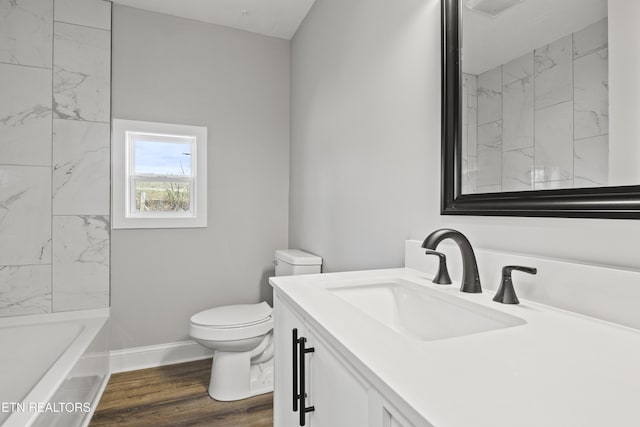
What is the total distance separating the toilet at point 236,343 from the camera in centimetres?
196

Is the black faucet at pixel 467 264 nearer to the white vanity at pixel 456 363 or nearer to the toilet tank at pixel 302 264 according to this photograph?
the white vanity at pixel 456 363

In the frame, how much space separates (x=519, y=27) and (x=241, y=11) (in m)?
2.07

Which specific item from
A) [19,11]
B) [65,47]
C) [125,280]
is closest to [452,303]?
[125,280]

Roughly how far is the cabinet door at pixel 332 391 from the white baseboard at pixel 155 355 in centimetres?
198

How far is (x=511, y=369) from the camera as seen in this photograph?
0.51 m

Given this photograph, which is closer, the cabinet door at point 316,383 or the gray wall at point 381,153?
the cabinet door at point 316,383

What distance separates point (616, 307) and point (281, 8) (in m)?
2.54

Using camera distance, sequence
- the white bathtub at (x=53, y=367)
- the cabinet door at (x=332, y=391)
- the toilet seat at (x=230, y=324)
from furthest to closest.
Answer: the toilet seat at (x=230, y=324) < the white bathtub at (x=53, y=367) < the cabinet door at (x=332, y=391)

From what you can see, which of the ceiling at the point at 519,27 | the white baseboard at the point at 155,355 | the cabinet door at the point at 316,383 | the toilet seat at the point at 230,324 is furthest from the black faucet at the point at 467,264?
the white baseboard at the point at 155,355

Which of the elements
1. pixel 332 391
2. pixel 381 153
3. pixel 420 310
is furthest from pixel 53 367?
pixel 381 153

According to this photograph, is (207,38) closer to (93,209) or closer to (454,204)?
(93,209)

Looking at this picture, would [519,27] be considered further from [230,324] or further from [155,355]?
[155,355]

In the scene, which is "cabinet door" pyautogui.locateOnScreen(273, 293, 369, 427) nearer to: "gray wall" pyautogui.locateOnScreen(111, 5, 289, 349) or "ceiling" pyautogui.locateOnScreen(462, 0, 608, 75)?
"ceiling" pyautogui.locateOnScreen(462, 0, 608, 75)

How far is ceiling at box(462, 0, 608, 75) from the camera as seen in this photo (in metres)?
0.84
